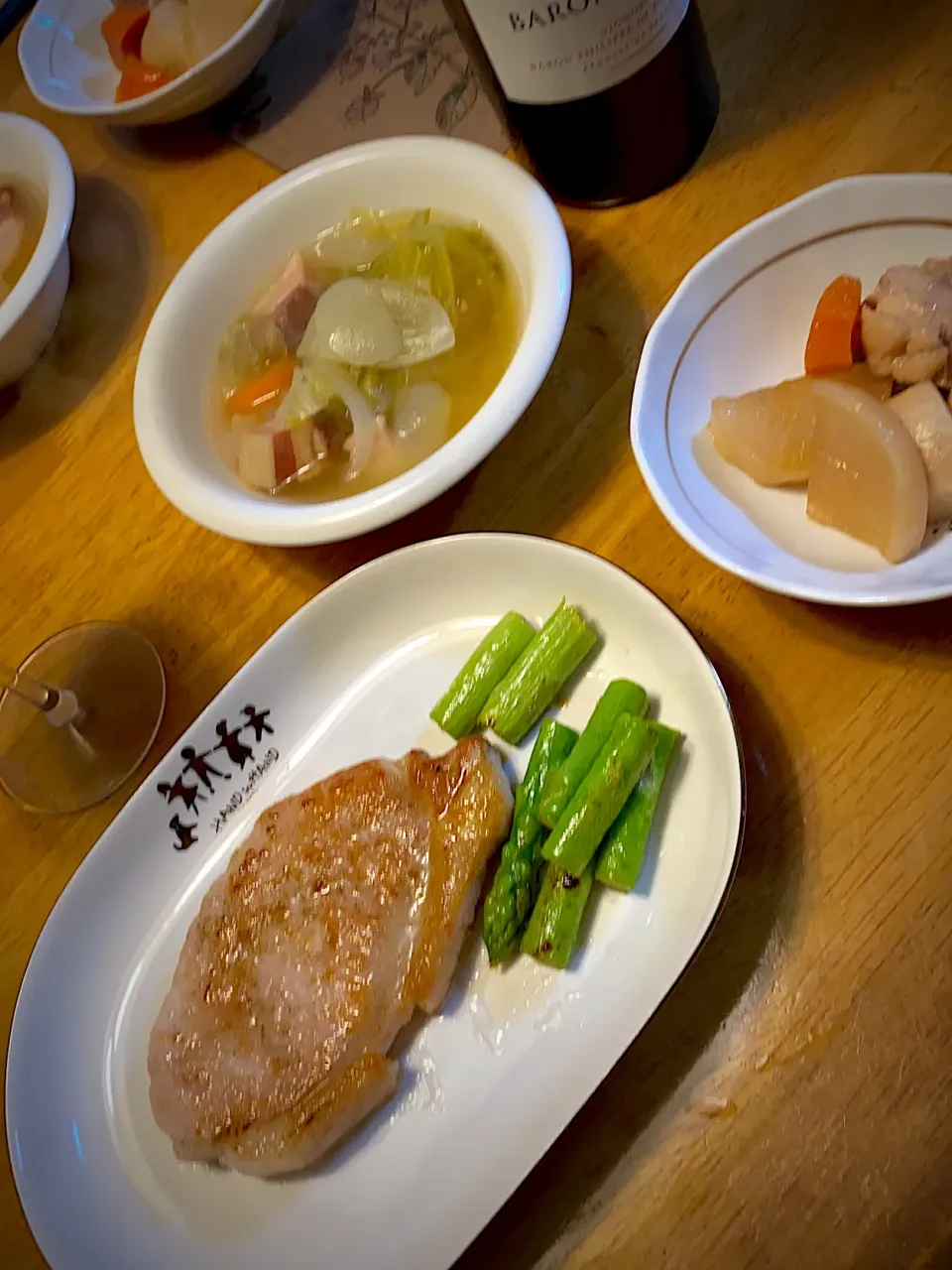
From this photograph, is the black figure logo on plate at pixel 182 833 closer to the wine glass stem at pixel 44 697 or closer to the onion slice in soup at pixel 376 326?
the wine glass stem at pixel 44 697

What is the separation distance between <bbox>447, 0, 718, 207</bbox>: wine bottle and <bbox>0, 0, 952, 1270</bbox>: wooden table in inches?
1.9

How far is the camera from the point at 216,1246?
86 cm

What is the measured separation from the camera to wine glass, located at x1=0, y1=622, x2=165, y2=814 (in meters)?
1.08

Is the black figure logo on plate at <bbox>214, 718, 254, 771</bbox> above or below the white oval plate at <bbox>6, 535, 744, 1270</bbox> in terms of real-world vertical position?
above

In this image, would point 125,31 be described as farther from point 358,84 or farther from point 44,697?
point 44,697

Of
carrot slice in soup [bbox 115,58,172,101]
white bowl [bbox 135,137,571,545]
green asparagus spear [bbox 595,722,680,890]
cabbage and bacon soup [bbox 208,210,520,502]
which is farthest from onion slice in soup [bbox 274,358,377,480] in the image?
carrot slice in soup [bbox 115,58,172,101]

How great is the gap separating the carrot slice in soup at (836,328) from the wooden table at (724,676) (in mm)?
201

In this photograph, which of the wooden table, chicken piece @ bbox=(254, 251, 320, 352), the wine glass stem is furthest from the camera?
chicken piece @ bbox=(254, 251, 320, 352)

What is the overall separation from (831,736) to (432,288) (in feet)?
2.27

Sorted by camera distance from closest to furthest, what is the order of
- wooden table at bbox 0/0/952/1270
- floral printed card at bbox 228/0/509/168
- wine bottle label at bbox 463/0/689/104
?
wooden table at bbox 0/0/952/1270 → wine bottle label at bbox 463/0/689/104 → floral printed card at bbox 228/0/509/168

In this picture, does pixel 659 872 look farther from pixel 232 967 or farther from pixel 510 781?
pixel 232 967

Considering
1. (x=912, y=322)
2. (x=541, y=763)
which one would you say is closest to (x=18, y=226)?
(x=541, y=763)

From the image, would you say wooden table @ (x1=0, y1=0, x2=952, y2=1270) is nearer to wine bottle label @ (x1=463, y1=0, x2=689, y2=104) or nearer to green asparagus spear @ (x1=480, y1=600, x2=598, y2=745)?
green asparagus spear @ (x1=480, y1=600, x2=598, y2=745)

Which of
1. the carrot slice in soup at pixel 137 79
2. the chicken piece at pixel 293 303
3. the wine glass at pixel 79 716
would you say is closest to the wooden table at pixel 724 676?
the wine glass at pixel 79 716
